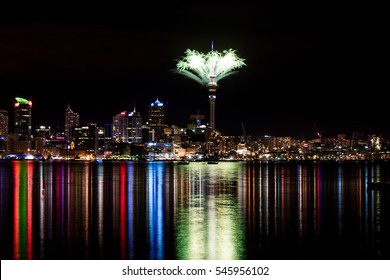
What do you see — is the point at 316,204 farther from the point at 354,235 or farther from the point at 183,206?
the point at 354,235

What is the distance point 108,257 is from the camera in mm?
16766

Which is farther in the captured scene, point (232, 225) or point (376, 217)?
point (376, 217)

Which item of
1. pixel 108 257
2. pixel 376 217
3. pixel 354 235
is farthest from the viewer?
pixel 376 217

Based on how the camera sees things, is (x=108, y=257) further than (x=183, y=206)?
No

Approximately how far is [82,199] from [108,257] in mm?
16952

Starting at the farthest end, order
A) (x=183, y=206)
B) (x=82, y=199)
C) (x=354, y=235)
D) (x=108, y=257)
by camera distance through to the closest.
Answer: (x=82, y=199) → (x=183, y=206) → (x=354, y=235) → (x=108, y=257)

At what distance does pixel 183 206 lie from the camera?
1177 inches

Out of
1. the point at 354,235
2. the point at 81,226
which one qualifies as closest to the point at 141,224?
the point at 81,226
